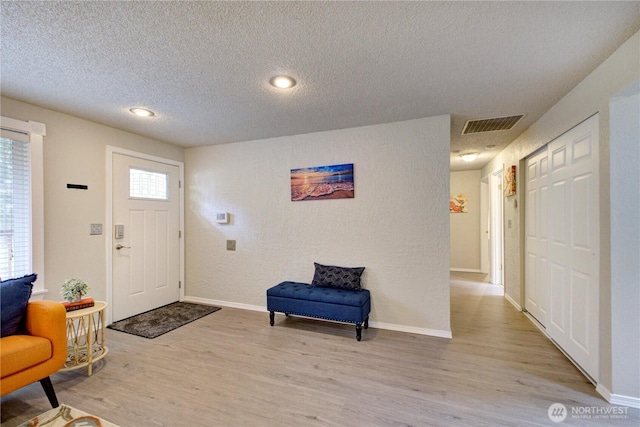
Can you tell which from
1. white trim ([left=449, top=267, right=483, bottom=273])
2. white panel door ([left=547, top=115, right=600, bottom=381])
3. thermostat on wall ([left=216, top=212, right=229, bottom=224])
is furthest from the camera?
white trim ([left=449, top=267, right=483, bottom=273])

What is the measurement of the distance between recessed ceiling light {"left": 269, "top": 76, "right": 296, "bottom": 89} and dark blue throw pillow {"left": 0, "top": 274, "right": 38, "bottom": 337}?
237 centimetres

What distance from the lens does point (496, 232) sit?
17.6 feet

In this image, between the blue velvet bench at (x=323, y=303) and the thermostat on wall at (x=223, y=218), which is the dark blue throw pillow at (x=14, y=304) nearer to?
the blue velvet bench at (x=323, y=303)

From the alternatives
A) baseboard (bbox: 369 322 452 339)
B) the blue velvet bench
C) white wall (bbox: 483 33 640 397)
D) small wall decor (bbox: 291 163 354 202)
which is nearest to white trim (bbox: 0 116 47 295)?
the blue velvet bench

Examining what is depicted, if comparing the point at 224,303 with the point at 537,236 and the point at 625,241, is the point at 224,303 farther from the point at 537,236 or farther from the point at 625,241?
the point at 625,241

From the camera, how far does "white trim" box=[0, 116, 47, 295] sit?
103 inches

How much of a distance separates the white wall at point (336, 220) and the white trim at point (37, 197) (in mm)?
1755

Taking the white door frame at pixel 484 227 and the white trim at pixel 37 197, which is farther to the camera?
the white door frame at pixel 484 227

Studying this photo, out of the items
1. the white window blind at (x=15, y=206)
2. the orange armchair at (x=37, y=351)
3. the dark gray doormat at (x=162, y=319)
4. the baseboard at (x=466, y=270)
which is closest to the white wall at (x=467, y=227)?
the baseboard at (x=466, y=270)

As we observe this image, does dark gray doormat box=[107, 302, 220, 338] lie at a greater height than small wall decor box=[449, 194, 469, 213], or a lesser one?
lesser

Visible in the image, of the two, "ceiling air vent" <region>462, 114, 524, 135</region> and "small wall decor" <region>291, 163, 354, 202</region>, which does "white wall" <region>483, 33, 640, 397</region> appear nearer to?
"ceiling air vent" <region>462, 114, 524, 135</region>

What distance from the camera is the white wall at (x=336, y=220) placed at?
306 cm

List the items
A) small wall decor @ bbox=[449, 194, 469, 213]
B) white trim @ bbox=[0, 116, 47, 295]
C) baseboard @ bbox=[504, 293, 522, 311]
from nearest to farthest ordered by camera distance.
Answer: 1. white trim @ bbox=[0, 116, 47, 295]
2. baseboard @ bbox=[504, 293, 522, 311]
3. small wall decor @ bbox=[449, 194, 469, 213]

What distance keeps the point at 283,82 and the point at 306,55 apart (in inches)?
16.6
